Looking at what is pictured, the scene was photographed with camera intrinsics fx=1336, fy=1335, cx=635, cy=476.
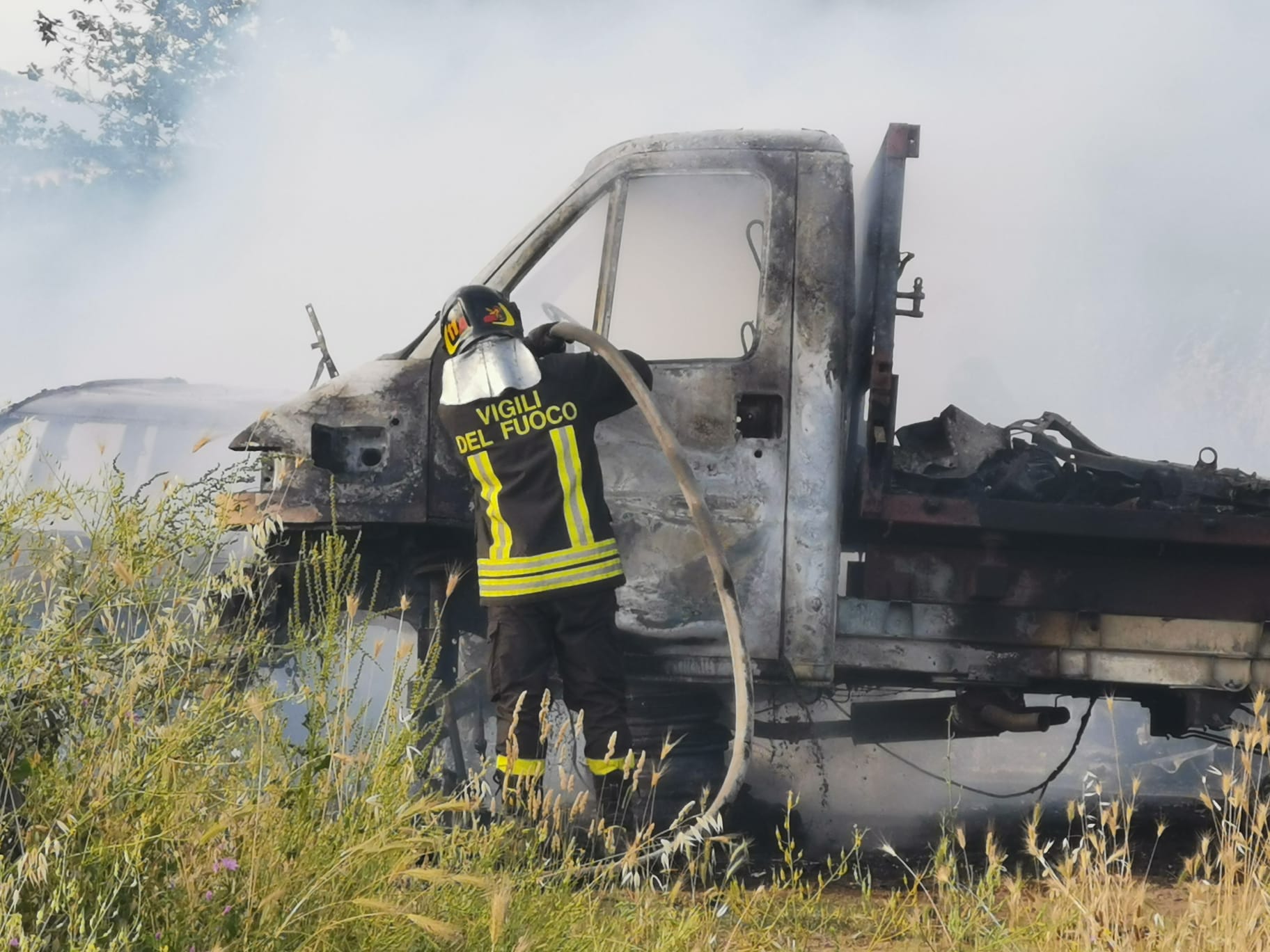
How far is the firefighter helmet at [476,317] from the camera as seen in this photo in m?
4.21

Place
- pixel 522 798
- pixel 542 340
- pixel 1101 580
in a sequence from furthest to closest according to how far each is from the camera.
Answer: pixel 1101 580
pixel 542 340
pixel 522 798

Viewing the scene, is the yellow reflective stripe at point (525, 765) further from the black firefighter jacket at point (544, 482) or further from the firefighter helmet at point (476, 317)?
the firefighter helmet at point (476, 317)

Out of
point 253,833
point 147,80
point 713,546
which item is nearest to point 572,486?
point 713,546

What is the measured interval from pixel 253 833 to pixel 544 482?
6.03ft

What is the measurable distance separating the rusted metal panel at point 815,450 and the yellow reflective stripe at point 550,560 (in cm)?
70

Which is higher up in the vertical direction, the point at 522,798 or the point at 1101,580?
the point at 1101,580

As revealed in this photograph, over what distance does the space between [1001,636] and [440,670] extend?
1922mm

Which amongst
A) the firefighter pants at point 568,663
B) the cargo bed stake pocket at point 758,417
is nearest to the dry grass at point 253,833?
the firefighter pants at point 568,663

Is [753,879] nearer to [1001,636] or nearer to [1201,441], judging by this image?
[1001,636]

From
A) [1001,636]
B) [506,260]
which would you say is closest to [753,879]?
[1001,636]

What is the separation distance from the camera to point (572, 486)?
4.11m

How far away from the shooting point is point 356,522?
445 centimetres

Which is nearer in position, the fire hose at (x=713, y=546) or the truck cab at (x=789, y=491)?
the fire hose at (x=713, y=546)

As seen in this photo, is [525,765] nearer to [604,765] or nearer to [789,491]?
[604,765]
